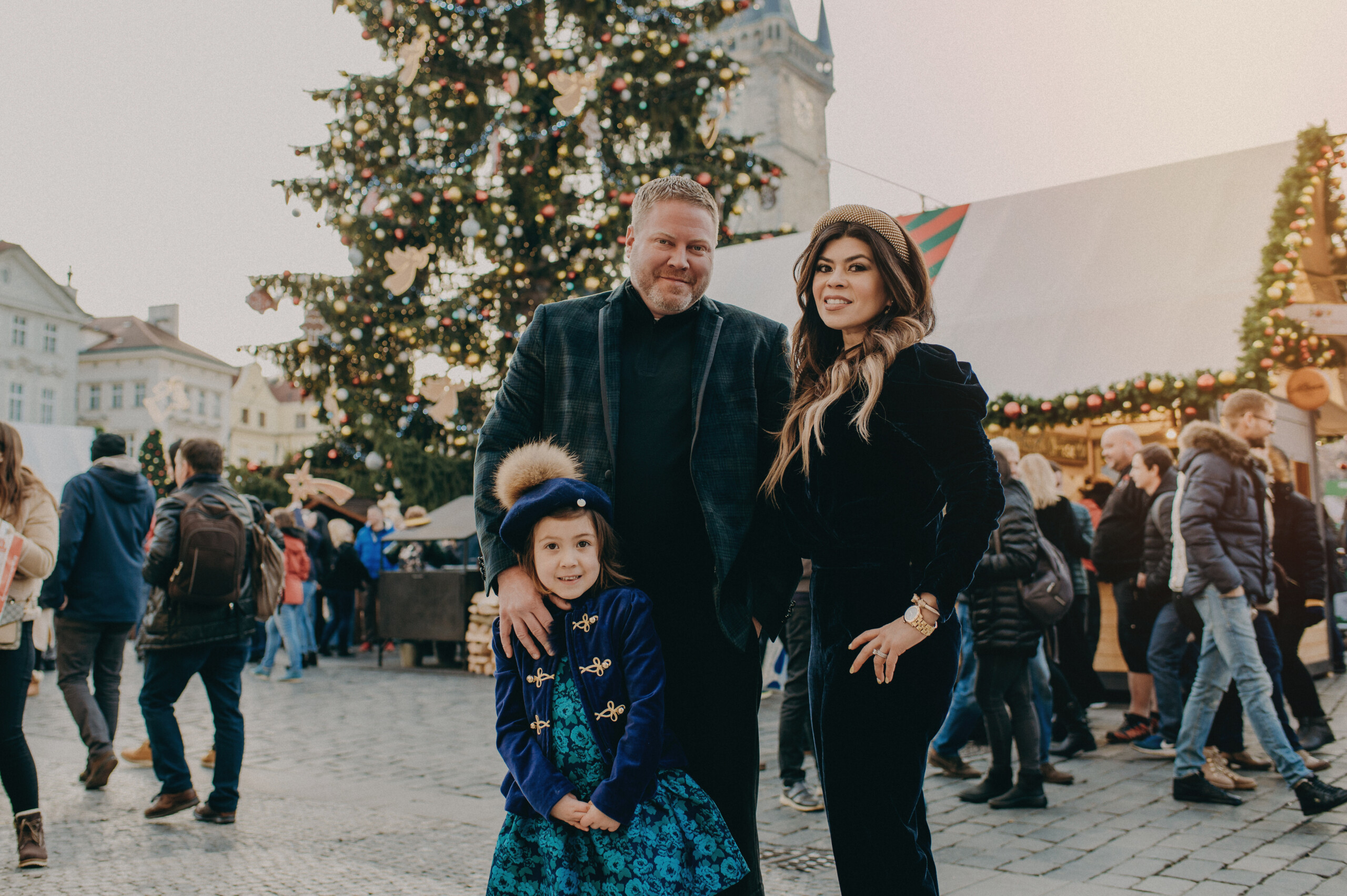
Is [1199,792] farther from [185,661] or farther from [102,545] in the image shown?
[102,545]

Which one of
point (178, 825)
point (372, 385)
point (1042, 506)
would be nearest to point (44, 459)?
point (372, 385)

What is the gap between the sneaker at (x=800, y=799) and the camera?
509 centimetres

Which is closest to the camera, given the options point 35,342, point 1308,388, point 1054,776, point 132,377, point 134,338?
point 1054,776

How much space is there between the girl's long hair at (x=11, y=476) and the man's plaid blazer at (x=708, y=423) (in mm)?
2952

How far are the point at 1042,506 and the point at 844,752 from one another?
15.3 ft

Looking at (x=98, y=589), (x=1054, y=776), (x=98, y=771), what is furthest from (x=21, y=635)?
(x=1054, y=776)

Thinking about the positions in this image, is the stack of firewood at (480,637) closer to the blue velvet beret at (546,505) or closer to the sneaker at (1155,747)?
the sneaker at (1155,747)

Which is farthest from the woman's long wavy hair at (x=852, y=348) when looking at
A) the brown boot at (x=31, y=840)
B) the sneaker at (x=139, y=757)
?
the sneaker at (x=139, y=757)

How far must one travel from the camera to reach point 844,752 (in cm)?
225

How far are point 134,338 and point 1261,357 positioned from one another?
6771cm

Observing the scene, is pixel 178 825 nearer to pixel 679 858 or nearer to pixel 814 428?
pixel 679 858

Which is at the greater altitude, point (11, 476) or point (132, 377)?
point (132, 377)

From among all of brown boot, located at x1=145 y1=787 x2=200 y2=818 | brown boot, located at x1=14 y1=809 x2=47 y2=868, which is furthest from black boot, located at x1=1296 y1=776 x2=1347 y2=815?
brown boot, located at x1=14 y1=809 x2=47 y2=868

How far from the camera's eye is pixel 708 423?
2.53 m
